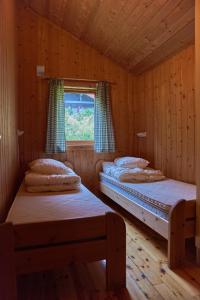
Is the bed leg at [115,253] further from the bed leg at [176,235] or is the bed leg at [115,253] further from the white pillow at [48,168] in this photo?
the white pillow at [48,168]

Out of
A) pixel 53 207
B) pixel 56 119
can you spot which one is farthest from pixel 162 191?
pixel 56 119

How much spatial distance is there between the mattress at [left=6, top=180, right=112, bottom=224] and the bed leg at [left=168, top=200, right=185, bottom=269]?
0.55 m

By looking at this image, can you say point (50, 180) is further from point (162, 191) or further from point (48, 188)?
point (162, 191)

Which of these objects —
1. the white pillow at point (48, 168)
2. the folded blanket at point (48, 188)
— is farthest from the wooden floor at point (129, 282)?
the white pillow at point (48, 168)

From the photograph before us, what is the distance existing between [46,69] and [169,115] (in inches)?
78.7

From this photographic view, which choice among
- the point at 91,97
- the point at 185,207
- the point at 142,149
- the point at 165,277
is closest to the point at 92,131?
the point at 91,97

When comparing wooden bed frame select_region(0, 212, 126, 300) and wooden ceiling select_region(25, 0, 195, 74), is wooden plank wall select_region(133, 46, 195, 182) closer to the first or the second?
wooden ceiling select_region(25, 0, 195, 74)

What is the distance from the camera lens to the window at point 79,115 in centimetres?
382

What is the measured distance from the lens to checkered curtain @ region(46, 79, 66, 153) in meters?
3.56

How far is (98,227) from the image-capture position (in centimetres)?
166

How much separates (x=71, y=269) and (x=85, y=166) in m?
2.06

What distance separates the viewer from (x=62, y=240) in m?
1.59

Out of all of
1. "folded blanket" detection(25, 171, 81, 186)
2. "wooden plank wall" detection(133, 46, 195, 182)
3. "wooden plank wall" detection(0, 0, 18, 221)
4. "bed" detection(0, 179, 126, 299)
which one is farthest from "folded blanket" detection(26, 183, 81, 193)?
"wooden plank wall" detection(133, 46, 195, 182)

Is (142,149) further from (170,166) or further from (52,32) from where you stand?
(52,32)
